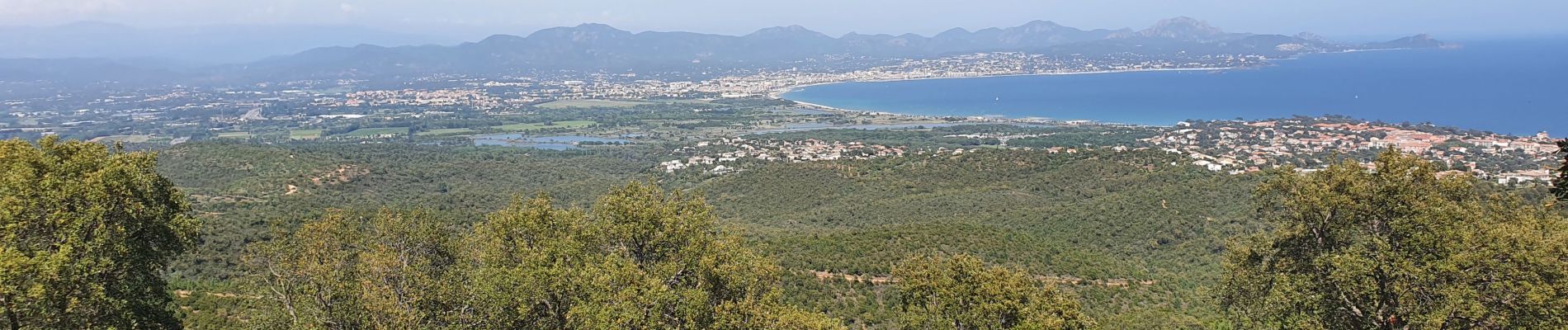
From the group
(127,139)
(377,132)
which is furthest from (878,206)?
(127,139)

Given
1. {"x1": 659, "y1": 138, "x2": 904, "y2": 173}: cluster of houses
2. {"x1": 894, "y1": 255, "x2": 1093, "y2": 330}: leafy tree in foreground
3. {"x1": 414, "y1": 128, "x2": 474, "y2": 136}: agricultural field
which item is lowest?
{"x1": 659, "y1": 138, "x2": 904, "y2": 173}: cluster of houses

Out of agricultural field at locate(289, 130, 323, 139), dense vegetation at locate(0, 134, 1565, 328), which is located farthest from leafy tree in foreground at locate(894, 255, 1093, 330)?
agricultural field at locate(289, 130, 323, 139)

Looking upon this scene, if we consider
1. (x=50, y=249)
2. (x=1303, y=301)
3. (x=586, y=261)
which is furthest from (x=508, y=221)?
(x=1303, y=301)

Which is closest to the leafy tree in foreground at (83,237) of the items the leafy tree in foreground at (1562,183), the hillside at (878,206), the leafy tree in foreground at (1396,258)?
the hillside at (878,206)

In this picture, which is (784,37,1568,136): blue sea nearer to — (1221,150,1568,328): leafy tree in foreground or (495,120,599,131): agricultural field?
(495,120,599,131): agricultural field

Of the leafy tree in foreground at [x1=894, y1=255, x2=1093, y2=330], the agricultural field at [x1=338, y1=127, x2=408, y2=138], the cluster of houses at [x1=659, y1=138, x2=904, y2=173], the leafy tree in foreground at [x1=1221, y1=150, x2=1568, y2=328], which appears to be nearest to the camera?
the leafy tree in foreground at [x1=1221, y1=150, x2=1568, y2=328]

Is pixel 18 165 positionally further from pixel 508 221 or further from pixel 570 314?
pixel 570 314

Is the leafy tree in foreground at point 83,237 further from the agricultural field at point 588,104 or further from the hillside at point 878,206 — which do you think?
the agricultural field at point 588,104
